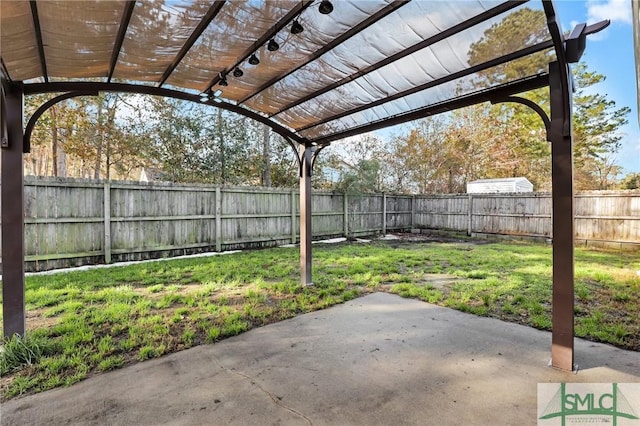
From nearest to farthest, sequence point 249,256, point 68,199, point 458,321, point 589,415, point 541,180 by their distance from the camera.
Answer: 1. point 589,415
2. point 458,321
3. point 68,199
4. point 249,256
5. point 541,180

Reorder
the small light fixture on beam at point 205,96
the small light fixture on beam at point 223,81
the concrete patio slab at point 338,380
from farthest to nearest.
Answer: the small light fixture on beam at point 205,96, the small light fixture on beam at point 223,81, the concrete patio slab at point 338,380

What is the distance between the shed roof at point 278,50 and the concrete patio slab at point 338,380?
2.21 meters

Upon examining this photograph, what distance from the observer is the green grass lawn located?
2.53 metres

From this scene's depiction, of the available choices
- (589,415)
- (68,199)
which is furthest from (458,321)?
(68,199)

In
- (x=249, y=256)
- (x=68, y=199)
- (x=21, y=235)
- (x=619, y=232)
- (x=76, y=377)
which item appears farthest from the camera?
(x=619, y=232)

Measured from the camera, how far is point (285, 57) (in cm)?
276

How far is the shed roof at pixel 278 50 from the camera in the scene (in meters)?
2.09

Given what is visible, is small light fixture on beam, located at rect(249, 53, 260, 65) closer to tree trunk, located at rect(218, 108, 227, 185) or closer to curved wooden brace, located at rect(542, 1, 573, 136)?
curved wooden brace, located at rect(542, 1, 573, 136)

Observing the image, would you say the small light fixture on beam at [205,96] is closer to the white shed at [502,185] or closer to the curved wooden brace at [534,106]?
the curved wooden brace at [534,106]

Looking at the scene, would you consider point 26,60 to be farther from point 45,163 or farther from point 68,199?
point 45,163

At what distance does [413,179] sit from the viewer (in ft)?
50.9

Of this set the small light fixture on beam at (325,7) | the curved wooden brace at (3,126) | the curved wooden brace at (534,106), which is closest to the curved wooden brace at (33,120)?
the curved wooden brace at (3,126)

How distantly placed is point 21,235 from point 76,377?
4.13 ft

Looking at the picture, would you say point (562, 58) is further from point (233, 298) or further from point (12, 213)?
point (12, 213)
